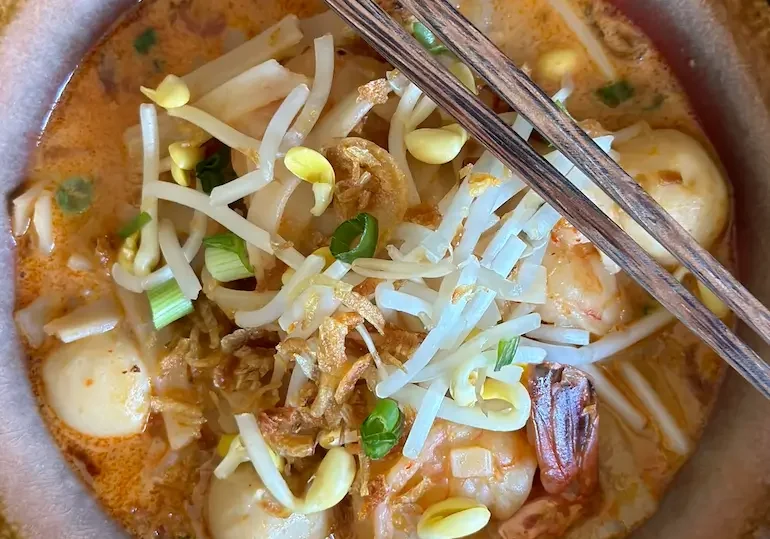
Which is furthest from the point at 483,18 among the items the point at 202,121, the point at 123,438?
the point at 123,438

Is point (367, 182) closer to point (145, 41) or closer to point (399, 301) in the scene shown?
point (399, 301)

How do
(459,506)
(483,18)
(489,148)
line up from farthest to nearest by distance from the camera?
(483,18), (459,506), (489,148)

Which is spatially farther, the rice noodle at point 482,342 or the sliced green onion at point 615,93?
the sliced green onion at point 615,93

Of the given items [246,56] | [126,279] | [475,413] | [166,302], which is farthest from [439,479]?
[246,56]

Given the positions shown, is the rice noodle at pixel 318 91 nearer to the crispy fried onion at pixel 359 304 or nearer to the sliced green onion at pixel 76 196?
the crispy fried onion at pixel 359 304

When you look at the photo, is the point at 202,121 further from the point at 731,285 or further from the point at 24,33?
Result: the point at 731,285

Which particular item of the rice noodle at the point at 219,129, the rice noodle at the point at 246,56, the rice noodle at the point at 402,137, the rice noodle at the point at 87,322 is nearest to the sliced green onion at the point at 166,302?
the rice noodle at the point at 87,322
